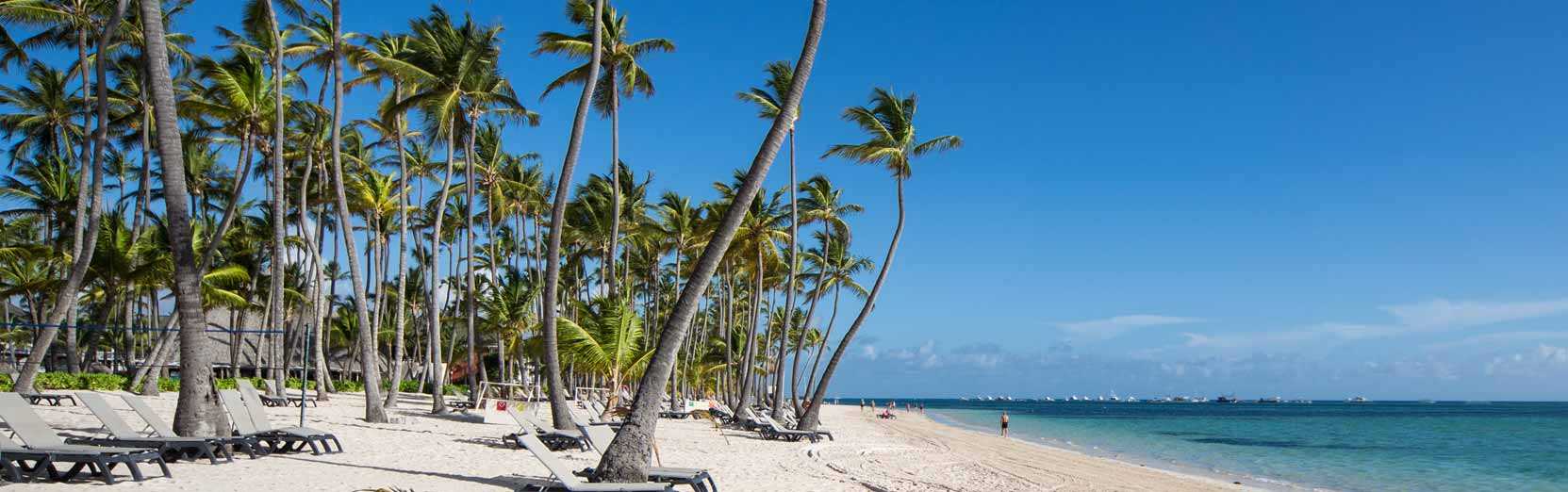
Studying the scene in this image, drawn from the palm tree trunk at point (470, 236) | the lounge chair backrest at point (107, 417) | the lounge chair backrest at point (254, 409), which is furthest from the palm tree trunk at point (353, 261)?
the lounge chair backrest at point (107, 417)

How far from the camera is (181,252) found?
1180 centimetres

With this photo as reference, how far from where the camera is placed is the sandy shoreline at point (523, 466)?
→ 33.7ft

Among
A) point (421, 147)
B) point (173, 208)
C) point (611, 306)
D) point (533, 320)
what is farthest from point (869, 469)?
point (421, 147)

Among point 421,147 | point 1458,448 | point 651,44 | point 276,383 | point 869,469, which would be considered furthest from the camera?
point 1458,448

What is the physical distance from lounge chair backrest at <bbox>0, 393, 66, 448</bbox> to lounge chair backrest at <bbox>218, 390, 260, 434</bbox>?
8.83 feet

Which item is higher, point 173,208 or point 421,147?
point 421,147

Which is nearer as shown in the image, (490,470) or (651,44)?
(490,470)

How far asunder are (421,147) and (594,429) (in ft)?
79.8

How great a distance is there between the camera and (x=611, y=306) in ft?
65.8

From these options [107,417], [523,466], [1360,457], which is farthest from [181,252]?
[1360,457]

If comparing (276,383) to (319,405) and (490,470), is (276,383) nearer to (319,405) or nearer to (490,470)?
(319,405)

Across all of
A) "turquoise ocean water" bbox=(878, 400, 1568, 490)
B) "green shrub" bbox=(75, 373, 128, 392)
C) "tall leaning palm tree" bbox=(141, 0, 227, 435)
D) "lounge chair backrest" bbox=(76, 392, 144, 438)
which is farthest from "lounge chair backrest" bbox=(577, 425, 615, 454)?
"green shrub" bbox=(75, 373, 128, 392)

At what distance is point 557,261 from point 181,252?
5700 millimetres

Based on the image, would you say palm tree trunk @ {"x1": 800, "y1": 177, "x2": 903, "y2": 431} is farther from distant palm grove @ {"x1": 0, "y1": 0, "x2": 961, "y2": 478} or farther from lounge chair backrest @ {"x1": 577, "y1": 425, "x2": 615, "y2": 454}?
lounge chair backrest @ {"x1": 577, "y1": 425, "x2": 615, "y2": 454}
